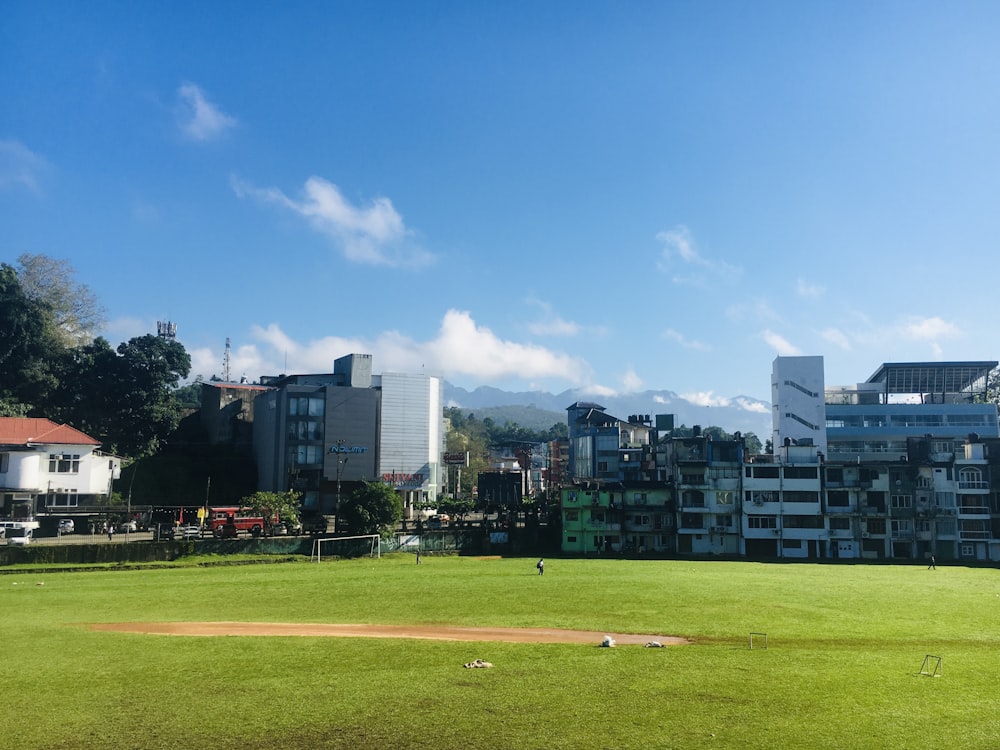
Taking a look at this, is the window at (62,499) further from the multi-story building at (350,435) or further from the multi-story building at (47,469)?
the multi-story building at (350,435)

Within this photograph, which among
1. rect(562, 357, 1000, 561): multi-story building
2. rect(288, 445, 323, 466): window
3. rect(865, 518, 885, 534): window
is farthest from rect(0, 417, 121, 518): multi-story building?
rect(865, 518, 885, 534): window

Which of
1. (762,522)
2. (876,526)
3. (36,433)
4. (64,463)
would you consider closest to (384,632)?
(64,463)

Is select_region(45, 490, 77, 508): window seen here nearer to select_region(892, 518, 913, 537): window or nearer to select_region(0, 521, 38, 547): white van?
select_region(0, 521, 38, 547): white van

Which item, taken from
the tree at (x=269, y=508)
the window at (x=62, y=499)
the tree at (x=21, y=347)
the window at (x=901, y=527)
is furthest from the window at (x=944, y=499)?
the tree at (x=21, y=347)

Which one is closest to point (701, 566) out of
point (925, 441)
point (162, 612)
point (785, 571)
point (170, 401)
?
point (785, 571)

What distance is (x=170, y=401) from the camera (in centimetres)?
11444

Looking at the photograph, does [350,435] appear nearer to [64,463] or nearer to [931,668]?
[64,463]

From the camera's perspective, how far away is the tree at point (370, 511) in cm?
8669

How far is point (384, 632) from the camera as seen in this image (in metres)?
40.2

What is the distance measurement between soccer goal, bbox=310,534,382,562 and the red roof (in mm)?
31805

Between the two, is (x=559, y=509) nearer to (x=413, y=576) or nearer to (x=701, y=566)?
(x=701, y=566)

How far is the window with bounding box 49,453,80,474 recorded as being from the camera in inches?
3509

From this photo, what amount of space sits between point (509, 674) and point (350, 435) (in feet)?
282

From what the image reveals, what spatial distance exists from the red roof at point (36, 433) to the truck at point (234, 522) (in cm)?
1752
